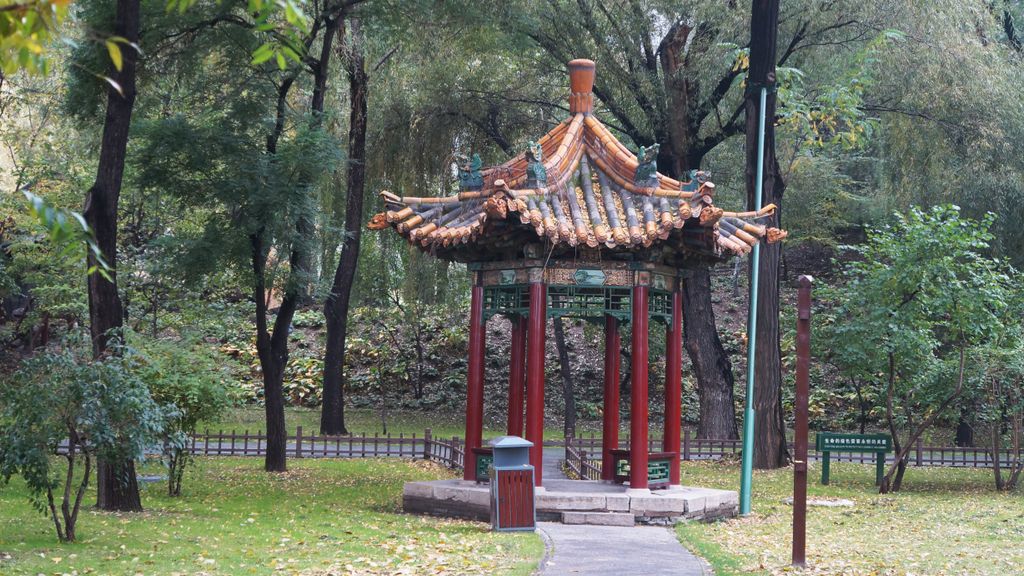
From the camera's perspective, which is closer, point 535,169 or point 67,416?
point 67,416

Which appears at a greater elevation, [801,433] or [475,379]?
[475,379]

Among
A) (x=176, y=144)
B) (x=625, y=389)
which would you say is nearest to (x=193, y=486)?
(x=176, y=144)

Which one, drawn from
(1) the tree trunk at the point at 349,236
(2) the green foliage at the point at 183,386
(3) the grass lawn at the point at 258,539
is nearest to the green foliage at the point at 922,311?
(3) the grass lawn at the point at 258,539

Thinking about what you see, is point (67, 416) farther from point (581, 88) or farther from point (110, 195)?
point (581, 88)

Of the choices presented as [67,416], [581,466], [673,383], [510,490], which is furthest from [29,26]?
[581,466]

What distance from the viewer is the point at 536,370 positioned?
592 inches

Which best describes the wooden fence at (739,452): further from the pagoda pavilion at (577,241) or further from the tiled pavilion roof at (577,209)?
the tiled pavilion roof at (577,209)

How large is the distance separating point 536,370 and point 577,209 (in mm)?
2331

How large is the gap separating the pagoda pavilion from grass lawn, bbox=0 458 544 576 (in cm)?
236

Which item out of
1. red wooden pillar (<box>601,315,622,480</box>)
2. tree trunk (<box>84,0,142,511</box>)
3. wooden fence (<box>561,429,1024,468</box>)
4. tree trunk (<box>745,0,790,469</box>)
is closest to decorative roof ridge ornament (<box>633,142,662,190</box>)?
red wooden pillar (<box>601,315,622,480</box>)

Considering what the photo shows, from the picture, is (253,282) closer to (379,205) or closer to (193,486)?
(193,486)

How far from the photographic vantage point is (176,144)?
18594 millimetres

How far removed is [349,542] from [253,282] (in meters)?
8.82

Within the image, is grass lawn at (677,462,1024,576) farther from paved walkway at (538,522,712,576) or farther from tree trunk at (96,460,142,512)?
tree trunk at (96,460,142,512)
